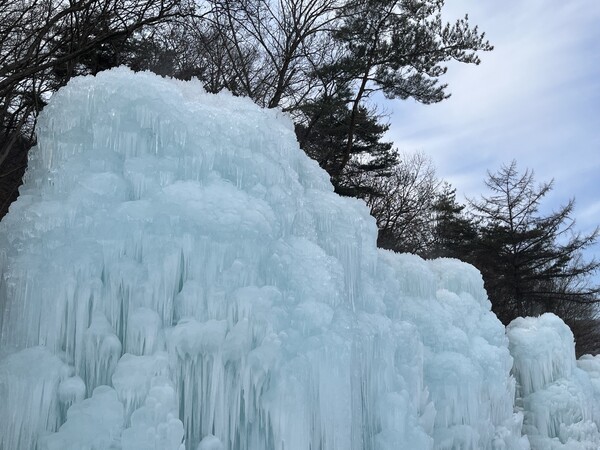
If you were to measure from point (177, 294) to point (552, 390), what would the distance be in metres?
6.37

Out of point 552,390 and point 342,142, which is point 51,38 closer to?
point 552,390

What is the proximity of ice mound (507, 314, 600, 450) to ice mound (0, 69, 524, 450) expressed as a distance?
3.65 metres

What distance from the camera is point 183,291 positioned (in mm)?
3525

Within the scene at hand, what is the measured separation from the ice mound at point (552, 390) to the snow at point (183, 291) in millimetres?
3691

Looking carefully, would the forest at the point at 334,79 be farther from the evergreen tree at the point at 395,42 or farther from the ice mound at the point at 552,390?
the ice mound at the point at 552,390

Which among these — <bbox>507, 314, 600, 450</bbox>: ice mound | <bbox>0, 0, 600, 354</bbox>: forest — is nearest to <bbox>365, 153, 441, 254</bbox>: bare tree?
<bbox>0, 0, 600, 354</bbox>: forest

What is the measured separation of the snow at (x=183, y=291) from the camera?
3.20 metres

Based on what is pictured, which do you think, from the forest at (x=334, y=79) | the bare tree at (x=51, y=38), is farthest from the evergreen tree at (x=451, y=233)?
the bare tree at (x=51, y=38)

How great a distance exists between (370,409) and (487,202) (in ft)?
57.0

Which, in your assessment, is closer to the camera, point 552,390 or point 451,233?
point 552,390

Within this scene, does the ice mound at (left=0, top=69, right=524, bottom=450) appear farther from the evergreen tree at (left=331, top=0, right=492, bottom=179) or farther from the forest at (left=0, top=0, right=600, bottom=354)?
the evergreen tree at (left=331, top=0, right=492, bottom=179)

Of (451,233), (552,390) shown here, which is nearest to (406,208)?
(451,233)

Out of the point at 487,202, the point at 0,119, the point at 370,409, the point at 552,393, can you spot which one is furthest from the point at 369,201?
the point at 370,409

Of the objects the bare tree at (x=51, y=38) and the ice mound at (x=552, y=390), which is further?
the ice mound at (x=552, y=390)
